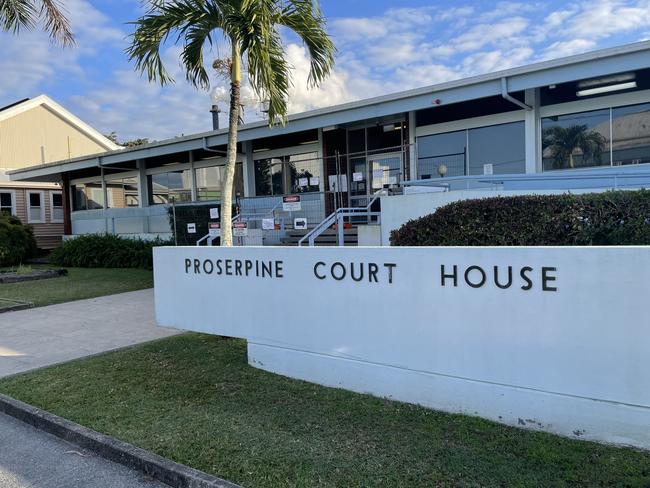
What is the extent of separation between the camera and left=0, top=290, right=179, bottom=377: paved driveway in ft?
22.4

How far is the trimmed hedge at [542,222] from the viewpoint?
5.28m

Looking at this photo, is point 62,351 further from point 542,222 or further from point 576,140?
point 576,140

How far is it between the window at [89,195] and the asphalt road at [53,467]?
2206cm

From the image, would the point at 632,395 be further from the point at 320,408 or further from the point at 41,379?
the point at 41,379

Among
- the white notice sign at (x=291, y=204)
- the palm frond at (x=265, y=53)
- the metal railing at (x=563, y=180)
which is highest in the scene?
the palm frond at (x=265, y=53)

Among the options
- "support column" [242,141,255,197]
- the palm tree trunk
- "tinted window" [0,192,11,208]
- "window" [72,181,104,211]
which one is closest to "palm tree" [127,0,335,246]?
the palm tree trunk

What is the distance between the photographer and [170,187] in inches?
811

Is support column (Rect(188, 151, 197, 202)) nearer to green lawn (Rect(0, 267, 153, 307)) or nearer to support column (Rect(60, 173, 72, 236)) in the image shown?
green lawn (Rect(0, 267, 153, 307))

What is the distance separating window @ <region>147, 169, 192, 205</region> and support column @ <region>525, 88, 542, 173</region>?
40.8 feet

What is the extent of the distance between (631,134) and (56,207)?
2761 centimetres

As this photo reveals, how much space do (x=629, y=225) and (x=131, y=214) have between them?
1700cm

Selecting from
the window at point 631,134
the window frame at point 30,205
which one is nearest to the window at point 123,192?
the window frame at point 30,205

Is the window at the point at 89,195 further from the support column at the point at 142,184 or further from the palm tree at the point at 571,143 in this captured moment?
the palm tree at the point at 571,143

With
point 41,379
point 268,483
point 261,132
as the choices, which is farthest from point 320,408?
point 261,132
